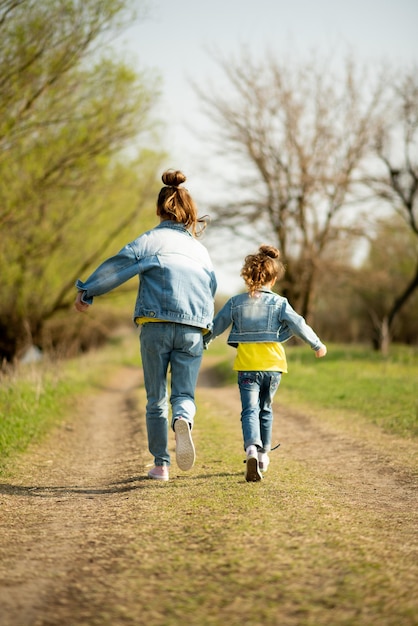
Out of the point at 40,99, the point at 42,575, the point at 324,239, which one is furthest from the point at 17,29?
the point at 324,239

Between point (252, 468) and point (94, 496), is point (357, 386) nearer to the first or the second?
point (252, 468)

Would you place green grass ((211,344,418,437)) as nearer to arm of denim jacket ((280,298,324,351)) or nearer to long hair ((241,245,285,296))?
arm of denim jacket ((280,298,324,351))

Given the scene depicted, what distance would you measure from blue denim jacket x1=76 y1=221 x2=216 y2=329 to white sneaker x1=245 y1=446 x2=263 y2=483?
1.01 meters

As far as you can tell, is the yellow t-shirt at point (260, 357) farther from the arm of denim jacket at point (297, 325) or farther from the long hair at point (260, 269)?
the long hair at point (260, 269)

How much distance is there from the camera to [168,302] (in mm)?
4656

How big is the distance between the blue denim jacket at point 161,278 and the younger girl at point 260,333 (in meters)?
0.36

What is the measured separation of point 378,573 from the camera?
9.29ft

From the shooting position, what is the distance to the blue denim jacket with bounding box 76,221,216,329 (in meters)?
4.63

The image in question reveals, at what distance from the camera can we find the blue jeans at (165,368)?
15.4 feet

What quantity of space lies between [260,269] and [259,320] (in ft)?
1.34

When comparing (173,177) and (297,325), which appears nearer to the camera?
(173,177)

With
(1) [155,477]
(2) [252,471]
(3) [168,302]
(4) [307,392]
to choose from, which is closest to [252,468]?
(2) [252,471]

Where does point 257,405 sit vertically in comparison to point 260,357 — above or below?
below

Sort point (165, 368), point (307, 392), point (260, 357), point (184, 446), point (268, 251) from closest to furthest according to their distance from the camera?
point (184, 446), point (165, 368), point (260, 357), point (268, 251), point (307, 392)
